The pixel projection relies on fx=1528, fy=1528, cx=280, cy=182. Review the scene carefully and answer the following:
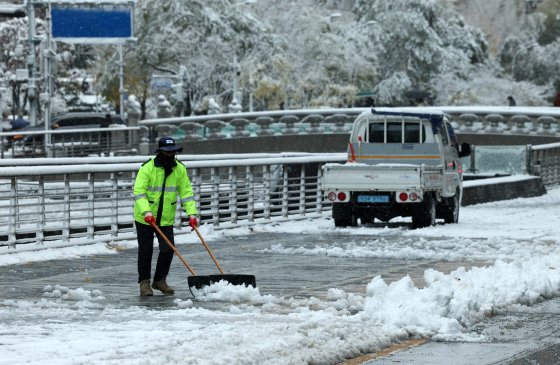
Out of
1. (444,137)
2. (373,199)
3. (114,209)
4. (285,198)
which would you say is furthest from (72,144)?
(114,209)

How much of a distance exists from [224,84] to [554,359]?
3177 inches

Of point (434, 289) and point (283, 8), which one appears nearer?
point (434, 289)

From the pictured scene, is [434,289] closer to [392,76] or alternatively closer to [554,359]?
[554,359]

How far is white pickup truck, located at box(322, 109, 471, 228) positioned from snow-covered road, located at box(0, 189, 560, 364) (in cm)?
280

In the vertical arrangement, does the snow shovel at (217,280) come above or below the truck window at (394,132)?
below

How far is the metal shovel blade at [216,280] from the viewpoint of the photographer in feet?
48.3

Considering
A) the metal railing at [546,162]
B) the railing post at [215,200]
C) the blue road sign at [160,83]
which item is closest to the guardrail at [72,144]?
the metal railing at [546,162]

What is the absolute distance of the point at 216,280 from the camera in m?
14.9

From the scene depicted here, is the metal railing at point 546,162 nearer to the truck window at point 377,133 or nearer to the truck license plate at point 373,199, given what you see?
the truck window at point 377,133

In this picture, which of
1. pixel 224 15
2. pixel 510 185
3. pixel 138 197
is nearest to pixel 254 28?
pixel 224 15

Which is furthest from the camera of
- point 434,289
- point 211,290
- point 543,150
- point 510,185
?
point 543,150

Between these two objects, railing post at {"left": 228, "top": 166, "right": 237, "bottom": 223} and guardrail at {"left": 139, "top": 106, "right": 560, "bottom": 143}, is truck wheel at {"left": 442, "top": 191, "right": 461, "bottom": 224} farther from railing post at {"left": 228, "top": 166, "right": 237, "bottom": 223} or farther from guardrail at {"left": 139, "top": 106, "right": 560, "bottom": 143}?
guardrail at {"left": 139, "top": 106, "right": 560, "bottom": 143}

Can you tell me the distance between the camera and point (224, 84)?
91.0m

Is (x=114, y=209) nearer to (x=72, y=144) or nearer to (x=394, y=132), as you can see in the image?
(x=394, y=132)
